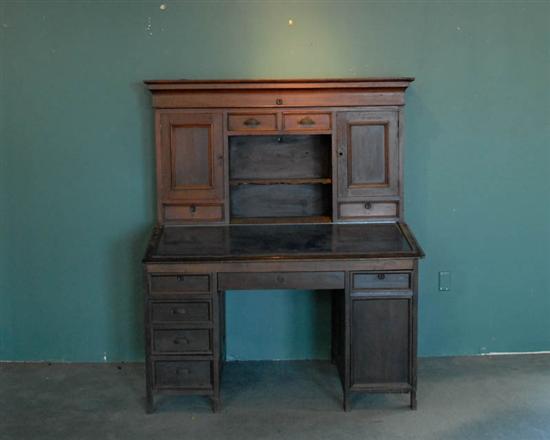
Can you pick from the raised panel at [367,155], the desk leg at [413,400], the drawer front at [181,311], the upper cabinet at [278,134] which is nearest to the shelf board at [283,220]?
the upper cabinet at [278,134]

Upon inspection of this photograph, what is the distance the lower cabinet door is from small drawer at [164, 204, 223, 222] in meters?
0.93

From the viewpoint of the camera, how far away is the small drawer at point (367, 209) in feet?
12.8

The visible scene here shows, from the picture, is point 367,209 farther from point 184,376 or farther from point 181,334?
point 184,376

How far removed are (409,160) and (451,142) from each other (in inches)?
10.3

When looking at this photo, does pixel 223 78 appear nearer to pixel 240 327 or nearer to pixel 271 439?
pixel 240 327

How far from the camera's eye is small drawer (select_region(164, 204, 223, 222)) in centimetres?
390

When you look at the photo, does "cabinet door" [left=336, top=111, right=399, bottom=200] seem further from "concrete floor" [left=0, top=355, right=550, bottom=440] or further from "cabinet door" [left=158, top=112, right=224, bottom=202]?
"concrete floor" [left=0, top=355, right=550, bottom=440]

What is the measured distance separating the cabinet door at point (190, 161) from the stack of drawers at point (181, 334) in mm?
620

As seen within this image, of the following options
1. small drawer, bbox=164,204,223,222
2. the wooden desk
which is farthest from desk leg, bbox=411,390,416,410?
small drawer, bbox=164,204,223,222

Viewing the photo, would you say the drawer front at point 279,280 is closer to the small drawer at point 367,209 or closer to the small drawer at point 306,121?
the small drawer at point 367,209

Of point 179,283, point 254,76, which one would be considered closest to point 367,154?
point 254,76

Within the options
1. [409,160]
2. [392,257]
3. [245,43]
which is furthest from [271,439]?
[245,43]

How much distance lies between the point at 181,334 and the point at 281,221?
0.88 m

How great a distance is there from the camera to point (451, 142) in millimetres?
4062
